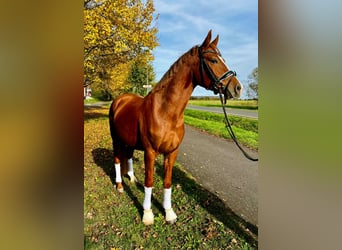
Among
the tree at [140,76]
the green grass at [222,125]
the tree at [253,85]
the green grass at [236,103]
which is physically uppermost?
the tree at [140,76]

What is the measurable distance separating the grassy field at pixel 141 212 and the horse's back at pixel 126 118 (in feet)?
0.29

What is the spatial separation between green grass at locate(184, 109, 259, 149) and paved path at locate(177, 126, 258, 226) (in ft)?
0.16

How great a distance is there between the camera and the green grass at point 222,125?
1219 millimetres

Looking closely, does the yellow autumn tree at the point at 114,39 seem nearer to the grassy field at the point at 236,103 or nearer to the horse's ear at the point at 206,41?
the horse's ear at the point at 206,41

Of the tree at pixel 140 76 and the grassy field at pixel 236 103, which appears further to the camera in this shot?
the tree at pixel 140 76

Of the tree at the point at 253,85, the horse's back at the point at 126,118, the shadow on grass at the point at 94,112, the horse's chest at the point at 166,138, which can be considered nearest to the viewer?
the tree at the point at 253,85

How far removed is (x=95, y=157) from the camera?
1.46 meters

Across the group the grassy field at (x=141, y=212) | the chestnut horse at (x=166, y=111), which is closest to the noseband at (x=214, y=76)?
the chestnut horse at (x=166, y=111)

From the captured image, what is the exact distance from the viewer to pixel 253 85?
3.67 ft

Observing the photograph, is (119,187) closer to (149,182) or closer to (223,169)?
(149,182)

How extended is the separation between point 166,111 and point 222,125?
0.35m

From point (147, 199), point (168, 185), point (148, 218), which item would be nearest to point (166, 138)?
point (168, 185)
